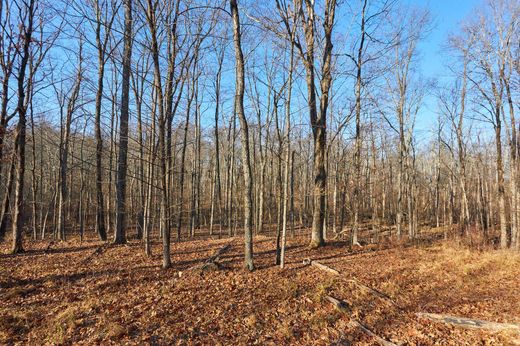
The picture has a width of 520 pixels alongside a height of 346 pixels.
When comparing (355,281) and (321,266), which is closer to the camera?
(355,281)

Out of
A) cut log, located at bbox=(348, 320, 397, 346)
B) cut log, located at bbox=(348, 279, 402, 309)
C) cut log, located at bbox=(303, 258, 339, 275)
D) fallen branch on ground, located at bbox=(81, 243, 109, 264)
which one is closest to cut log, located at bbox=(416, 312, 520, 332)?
cut log, located at bbox=(348, 279, 402, 309)

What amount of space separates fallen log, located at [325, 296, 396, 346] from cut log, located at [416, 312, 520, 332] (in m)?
1.27

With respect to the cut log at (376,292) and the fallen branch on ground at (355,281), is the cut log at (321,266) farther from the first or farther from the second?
the cut log at (376,292)

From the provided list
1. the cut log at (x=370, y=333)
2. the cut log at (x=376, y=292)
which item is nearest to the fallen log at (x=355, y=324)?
the cut log at (x=370, y=333)

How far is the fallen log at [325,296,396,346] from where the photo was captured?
170 inches

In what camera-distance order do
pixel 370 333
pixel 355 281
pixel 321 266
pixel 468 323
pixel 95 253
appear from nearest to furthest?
pixel 370 333, pixel 468 323, pixel 355 281, pixel 321 266, pixel 95 253

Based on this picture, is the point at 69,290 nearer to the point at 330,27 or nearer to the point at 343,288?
the point at 343,288

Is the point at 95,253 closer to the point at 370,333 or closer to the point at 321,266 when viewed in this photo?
the point at 321,266

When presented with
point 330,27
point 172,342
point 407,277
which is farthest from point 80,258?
point 330,27

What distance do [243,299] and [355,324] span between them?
7.17 feet

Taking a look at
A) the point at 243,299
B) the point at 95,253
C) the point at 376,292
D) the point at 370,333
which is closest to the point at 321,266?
the point at 376,292

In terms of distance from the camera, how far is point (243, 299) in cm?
576

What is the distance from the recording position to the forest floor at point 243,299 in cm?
449

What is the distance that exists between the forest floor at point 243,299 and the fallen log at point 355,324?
60 mm
